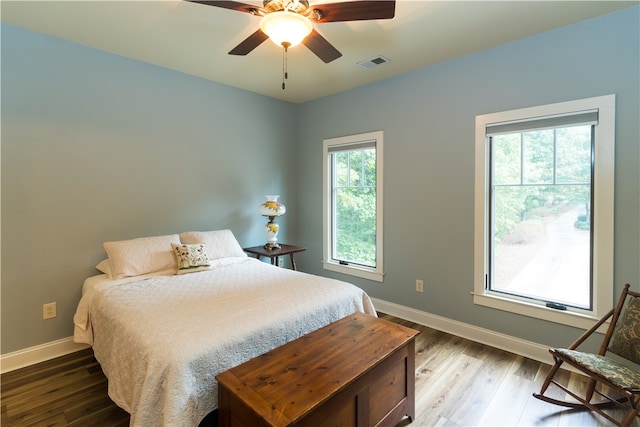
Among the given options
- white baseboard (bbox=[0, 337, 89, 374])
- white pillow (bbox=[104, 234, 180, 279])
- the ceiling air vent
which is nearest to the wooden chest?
white pillow (bbox=[104, 234, 180, 279])

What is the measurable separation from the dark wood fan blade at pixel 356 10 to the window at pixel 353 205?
1787 millimetres

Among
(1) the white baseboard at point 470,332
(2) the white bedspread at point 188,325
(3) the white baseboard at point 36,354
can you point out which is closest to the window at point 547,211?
(1) the white baseboard at point 470,332

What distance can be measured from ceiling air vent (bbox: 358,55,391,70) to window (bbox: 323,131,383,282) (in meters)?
0.72

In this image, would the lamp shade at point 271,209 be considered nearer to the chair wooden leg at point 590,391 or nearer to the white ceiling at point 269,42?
the white ceiling at point 269,42

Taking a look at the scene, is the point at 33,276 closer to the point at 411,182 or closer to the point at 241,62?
the point at 241,62

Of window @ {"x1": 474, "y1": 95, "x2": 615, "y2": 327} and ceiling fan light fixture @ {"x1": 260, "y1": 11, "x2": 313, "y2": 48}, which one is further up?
ceiling fan light fixture @ {"x1": 260, "y1": 11, "x2": 313, "y2": 48}

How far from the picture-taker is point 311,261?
432 centimetres

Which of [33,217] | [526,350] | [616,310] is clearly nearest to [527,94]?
[616,310]

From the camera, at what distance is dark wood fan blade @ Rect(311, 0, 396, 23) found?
1.63 metres

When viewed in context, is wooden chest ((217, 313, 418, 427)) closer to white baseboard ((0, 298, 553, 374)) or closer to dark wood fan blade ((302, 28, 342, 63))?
white baseboard ((0, 298, 553, 374))

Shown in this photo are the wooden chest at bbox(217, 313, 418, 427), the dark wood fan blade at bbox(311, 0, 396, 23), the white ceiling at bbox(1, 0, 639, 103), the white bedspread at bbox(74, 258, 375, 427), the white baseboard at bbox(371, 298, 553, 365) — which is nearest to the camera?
the wooden chest at bbox(217, 313, 418, 427)

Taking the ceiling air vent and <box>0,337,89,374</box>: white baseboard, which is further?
the ceiling air vent

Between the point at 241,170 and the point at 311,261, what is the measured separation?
156 cm

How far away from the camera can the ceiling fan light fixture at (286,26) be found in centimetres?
168
